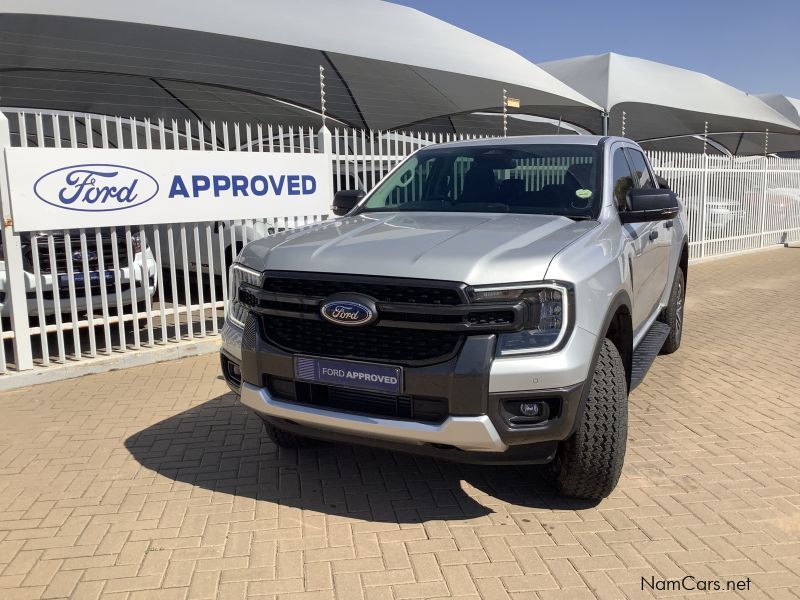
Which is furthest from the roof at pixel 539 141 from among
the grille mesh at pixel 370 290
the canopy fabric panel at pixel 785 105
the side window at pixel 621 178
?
the canopy fabric panel at pixel 785 105

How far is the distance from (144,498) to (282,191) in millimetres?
4221

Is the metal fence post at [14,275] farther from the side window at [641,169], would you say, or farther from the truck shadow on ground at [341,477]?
the side window at [641,169]

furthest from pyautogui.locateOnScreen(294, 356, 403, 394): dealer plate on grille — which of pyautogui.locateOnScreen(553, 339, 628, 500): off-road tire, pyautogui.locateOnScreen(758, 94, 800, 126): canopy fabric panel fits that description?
pyautogui.locateOnScreen(758, 94, 800, 126): canopy fabric panel

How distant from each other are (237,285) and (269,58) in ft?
38.0

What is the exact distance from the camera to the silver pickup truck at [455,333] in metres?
2.83

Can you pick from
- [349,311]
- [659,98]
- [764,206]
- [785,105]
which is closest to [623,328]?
[349,311]

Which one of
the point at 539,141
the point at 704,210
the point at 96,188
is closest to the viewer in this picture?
the point at 539,141

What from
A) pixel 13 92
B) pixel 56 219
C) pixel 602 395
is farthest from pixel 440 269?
pixel 13 92

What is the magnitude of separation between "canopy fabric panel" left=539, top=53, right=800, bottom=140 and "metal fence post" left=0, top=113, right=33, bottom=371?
17854mm

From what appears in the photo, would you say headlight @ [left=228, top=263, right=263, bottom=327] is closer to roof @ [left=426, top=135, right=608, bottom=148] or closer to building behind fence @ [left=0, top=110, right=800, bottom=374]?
roof @ [left=426, top=135, right=608, bottom=148]

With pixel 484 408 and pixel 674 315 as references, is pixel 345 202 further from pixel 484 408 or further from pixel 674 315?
pixel 674 315

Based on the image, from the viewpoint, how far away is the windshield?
4.03 meters

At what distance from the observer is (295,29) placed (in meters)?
13.4

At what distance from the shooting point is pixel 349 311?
2980mm
